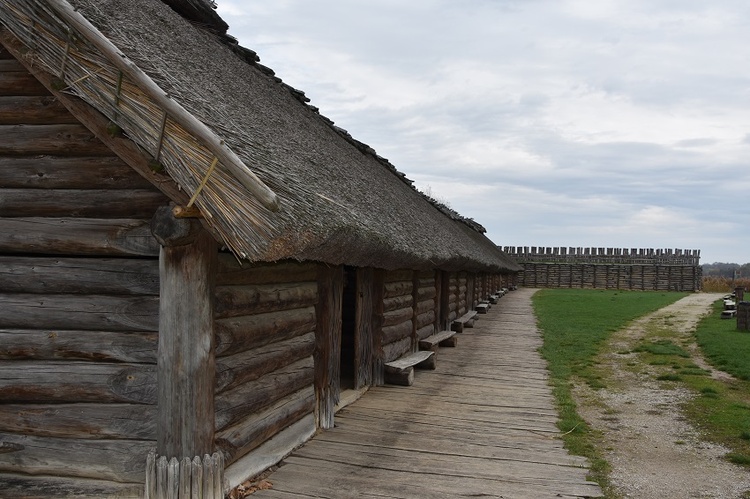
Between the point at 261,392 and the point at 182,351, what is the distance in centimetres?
107

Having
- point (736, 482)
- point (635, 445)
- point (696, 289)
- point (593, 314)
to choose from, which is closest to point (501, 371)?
point (635, 445)

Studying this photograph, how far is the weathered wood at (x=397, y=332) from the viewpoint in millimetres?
9281

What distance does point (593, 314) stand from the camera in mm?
22484

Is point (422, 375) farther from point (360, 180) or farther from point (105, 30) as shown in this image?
point (105, 30)

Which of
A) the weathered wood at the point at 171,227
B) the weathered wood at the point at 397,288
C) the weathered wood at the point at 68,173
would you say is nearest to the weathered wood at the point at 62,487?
the weathered wood at the point at 171,227

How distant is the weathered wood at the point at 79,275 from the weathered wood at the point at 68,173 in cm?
50

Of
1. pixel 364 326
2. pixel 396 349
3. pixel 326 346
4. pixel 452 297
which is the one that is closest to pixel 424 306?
pixel 396 349

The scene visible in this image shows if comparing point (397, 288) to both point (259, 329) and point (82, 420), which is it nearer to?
point (259, 329)

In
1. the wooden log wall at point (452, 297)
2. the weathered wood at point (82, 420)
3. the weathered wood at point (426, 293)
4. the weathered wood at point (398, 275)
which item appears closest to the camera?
the weathered wood at point (82, 420)

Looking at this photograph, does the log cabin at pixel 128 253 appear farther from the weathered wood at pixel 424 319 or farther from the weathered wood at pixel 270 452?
the weathered wood at pixel 424 319

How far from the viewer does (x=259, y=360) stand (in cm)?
488

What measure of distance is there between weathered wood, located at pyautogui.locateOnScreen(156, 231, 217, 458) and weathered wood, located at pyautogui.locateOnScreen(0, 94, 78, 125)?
1262 mm

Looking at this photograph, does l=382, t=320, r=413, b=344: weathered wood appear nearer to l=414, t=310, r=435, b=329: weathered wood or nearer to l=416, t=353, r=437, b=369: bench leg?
l=414, t=310, r=435, b=329: weathered wood

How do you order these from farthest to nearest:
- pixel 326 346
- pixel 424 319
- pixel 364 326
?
1. pixel 424 319
2. pixel 364 326
3. pixel 326 346
